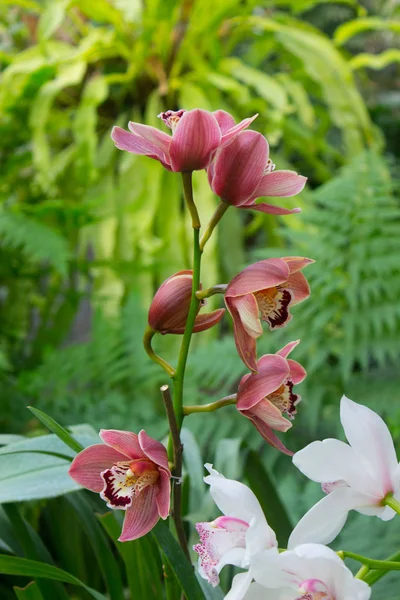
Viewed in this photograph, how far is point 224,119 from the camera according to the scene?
374 mm

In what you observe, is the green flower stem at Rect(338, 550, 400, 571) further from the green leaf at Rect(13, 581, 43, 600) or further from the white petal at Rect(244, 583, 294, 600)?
the green leaf at Rect(13, 581, 43, 600)

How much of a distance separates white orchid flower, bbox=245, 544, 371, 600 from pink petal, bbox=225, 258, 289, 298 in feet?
0.42

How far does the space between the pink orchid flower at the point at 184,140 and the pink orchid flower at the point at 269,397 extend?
0.38ft

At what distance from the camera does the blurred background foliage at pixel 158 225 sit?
1.09 meters

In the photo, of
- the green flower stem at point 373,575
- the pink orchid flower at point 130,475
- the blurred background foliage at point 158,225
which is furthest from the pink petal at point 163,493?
the blurred background foliage at point 158,225

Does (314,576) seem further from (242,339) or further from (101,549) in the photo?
(101,549)

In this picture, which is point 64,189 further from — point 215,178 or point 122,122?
point 215,178

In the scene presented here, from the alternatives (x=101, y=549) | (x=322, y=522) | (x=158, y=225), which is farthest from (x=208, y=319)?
(x=158, y=225)

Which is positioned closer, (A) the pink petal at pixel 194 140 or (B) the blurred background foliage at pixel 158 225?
(A) the pink petal at pixel 194 140

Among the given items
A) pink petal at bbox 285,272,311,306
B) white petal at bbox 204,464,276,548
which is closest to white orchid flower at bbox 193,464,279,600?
white petal at bbox 204,464,276,548

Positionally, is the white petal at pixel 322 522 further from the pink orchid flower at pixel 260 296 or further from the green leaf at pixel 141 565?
the green leaf at pixel 141 565

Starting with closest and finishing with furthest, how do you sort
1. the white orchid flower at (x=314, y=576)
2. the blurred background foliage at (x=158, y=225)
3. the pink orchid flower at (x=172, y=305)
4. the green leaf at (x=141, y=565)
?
the white orchid flower at (x=314, y=576) → the pink orchid flower at (x=172, y=305) → the green leaf at (x=141, y=565) → the blurred background foliage at (x=158, y=225)

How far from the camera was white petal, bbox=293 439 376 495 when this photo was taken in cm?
29

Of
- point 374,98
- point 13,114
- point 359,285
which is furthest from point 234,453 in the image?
point 374,98
